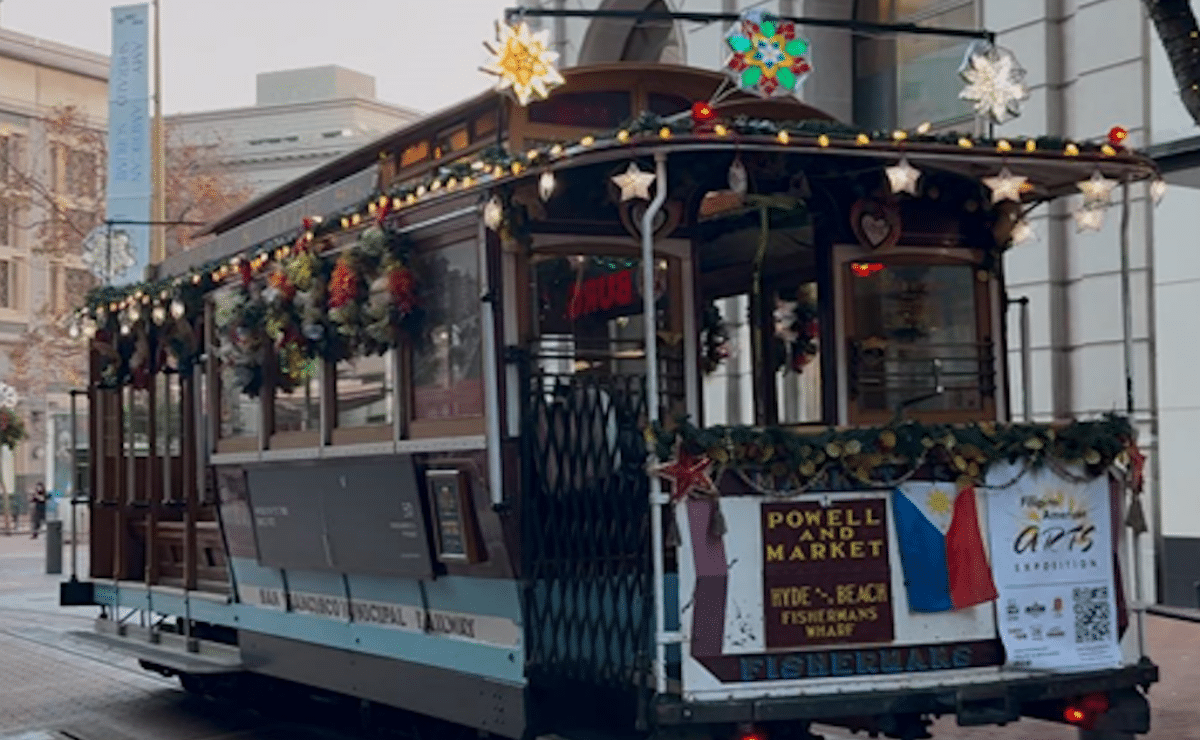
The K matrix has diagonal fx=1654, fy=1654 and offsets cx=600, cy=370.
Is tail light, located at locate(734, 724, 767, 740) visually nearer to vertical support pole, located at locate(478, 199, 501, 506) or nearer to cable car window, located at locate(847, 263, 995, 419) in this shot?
vertical support pole, located at locate(478, 199, 501, 506)

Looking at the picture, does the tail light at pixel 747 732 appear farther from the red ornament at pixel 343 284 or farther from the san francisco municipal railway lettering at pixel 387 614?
the red ornament at pixel 343 284

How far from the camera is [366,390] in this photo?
948cm

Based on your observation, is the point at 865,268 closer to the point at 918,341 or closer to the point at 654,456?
the point at 918,341

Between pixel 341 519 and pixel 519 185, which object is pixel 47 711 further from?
pixel 519 185

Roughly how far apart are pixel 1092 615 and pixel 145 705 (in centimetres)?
829

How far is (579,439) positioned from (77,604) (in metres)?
7.78

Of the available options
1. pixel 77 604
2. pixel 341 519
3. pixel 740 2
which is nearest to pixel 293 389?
pixel 341 519

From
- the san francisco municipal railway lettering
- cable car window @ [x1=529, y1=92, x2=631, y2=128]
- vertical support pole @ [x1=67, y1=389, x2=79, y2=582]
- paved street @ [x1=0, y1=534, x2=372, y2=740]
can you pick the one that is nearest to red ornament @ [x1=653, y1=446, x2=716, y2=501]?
the san francisco municipal railway lettering

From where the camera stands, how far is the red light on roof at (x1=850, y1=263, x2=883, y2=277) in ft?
29.4

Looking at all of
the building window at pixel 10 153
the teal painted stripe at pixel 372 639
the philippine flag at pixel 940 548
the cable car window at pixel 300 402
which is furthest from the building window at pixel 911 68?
the building window at pixel 10 153

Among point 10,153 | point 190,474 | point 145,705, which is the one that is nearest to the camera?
point 190,474

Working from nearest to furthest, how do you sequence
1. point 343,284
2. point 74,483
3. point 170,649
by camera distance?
point 343,284, point 170,649, point 74,483

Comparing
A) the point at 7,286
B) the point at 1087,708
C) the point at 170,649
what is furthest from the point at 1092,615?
the point at 7,286

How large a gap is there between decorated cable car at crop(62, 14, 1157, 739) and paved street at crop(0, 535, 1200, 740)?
2166mm
